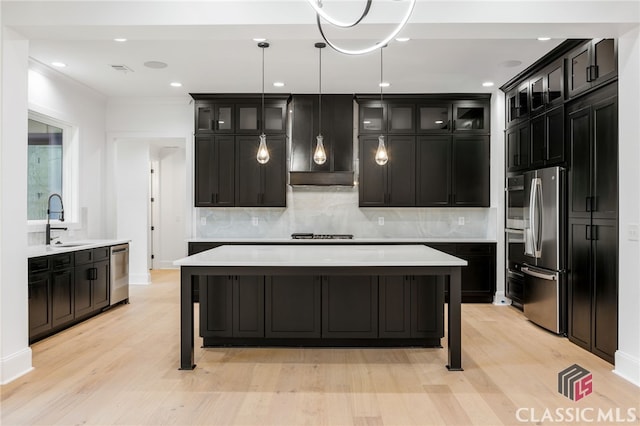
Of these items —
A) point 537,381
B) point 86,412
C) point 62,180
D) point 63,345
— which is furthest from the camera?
point 62,180

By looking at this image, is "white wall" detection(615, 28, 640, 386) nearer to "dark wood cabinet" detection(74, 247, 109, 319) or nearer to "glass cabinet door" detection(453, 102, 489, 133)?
"glass cabinet door" detection(453, 102, 489, 133)

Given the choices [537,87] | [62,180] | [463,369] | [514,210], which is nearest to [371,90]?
[537,87]

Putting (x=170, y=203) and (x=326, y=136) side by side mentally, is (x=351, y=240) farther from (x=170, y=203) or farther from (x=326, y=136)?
(x=170, y=203)

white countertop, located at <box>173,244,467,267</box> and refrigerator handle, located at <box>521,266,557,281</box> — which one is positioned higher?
white countertop, located at <box>173,244,467,267</box>

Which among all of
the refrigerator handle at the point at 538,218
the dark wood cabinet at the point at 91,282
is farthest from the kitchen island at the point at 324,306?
the dark wood cabinet at the point at 91,282

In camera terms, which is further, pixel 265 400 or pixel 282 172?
pixel 282 172

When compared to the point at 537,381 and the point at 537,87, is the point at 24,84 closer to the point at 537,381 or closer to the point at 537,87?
the point at 537,381

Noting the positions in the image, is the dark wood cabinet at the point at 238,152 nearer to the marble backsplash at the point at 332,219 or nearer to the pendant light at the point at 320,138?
the marble backsplash at the point at 332,219

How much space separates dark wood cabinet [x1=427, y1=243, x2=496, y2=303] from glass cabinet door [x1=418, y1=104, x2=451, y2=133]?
5.40 ft

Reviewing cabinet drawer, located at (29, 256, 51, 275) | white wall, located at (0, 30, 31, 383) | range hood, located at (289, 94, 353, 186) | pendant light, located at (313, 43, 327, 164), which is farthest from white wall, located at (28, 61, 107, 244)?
pendant light, located at (313, 43, 327, 164)

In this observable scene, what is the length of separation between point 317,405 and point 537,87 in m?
4.09

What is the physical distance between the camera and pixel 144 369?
3318mm

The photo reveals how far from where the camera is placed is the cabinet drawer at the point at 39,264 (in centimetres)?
391

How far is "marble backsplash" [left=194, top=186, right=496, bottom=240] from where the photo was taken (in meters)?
6.36
